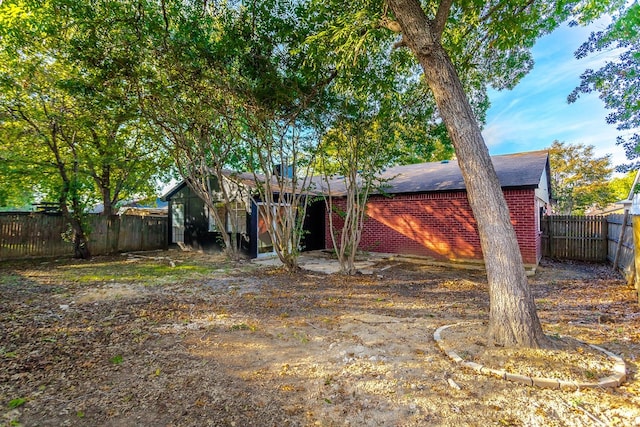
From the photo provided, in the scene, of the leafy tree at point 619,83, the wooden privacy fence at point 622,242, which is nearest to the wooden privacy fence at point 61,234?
the wooden privacy fence at point 622,242

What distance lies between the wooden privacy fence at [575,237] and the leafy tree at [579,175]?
12.7m

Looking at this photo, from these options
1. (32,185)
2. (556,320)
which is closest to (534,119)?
(556,320)

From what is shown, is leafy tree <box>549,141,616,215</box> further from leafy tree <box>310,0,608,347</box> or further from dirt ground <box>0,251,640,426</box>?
leafy tree <box>310,0,608,347</box>

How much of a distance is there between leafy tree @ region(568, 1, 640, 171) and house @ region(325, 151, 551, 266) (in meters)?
2.57

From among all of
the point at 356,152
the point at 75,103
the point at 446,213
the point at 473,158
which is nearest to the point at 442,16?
the point at 473,158

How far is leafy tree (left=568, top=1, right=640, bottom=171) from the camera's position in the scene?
980 centimetres

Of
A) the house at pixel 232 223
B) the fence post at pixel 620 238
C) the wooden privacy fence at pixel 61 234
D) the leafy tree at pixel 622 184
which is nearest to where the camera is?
the fence post at pixel 620 238

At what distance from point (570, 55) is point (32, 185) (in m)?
18.7

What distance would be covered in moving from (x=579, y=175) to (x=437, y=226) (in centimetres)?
1780

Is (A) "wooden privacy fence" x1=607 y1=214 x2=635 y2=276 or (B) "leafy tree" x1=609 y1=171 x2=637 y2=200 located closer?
(A) "wooden privacy fence" x1=607 y1=214 x2=635 y2=276

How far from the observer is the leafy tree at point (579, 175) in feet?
67.7

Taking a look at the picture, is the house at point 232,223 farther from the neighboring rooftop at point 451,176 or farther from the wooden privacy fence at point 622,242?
the wooden privacy fence at point 622,242

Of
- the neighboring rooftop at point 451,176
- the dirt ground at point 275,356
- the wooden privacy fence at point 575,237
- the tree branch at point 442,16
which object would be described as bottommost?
the dirt ground at point 275,356

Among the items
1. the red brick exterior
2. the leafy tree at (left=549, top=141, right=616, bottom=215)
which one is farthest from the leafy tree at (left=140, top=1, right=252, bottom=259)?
the leafy tree at (left=549, top=141, right=616, bottom=215)
